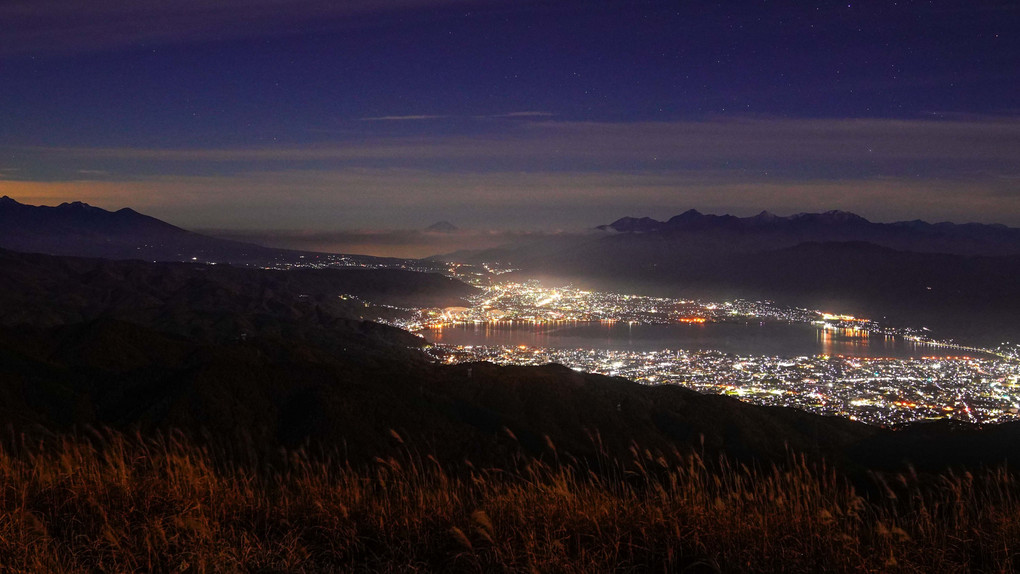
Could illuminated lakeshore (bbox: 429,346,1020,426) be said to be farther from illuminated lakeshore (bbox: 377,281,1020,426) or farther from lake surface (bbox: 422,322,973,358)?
lake surface (bbox: 422,322,973,358)

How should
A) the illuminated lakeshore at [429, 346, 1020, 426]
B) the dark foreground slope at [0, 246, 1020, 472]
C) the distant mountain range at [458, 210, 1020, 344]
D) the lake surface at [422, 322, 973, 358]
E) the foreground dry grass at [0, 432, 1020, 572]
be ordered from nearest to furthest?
the foreground dry grass at [0, 432, 1020, 572], the dark foreground slope at [0, 246, 1020, 472], the illuminated lakeshore at [429, 346, 1020, 426], the lake surface at [422, 322, 973, 358], the distant mountain range at [458, 210, 1020, 344]

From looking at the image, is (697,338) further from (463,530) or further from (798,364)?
(463,530)

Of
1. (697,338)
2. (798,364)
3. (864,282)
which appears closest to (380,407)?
(798,364)

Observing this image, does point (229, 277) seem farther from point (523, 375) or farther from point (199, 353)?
point (523, 375)

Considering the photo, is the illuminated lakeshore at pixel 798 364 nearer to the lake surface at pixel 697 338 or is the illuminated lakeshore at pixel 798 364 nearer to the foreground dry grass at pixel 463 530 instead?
the lake surface at pixel 697 338

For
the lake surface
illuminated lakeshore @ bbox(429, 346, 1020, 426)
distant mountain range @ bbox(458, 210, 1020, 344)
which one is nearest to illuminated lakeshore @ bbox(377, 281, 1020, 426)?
illuminated lakeshore @ bbox(429, 346, 1020, 426)

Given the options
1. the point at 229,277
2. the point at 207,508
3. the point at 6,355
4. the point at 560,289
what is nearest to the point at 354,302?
the point at 229,277
